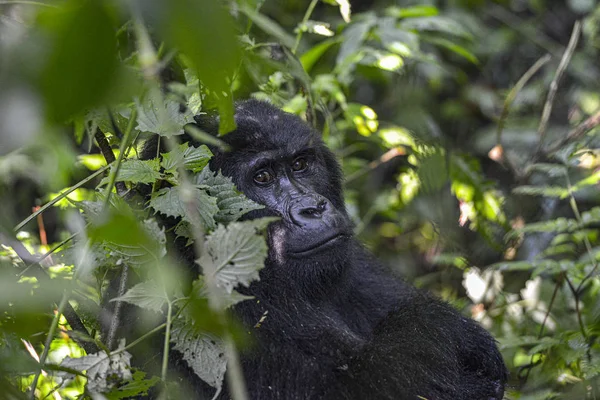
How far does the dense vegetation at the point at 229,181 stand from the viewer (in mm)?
762

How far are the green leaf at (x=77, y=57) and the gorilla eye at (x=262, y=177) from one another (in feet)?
7.31

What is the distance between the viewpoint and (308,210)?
2.77 m

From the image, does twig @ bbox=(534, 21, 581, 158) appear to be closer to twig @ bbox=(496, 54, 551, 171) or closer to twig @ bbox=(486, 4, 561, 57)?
twig @ bbox=(496, 54, 551, 171)

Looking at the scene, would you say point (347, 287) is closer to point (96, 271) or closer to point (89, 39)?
point (96, 271)

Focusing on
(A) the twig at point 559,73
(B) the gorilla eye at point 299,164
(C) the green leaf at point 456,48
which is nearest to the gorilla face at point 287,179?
(B) the gorilla eye at point 299,164

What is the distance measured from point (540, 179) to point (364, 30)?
243 cm

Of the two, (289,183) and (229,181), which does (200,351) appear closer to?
(229,181)

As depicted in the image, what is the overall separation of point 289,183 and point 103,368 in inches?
55.6

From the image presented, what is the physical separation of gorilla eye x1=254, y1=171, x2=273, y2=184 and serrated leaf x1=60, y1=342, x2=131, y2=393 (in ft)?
4.26

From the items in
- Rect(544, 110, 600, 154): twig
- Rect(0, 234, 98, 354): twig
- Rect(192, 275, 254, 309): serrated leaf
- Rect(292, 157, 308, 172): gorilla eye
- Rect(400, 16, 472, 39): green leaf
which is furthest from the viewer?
Rect(544, 110, 600, 154): twig

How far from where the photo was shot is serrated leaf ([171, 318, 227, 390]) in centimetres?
193

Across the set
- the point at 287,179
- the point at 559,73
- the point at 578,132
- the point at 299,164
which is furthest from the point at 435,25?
the point at 287,179

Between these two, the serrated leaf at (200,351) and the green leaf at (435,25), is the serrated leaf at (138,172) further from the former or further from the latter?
the green leaf at (435,25)

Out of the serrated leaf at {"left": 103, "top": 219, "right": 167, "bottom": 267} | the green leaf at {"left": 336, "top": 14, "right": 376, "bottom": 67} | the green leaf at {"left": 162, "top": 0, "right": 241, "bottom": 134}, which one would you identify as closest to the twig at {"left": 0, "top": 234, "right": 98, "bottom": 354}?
the serrated leaf at {"left": 103, "top": 219, "right": 167, "bottom": 267}
